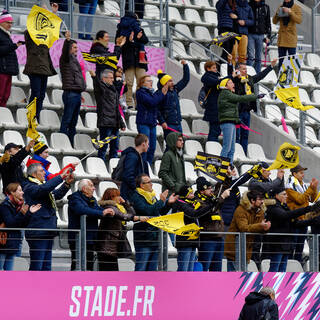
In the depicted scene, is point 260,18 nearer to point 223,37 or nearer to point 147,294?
point 223,37

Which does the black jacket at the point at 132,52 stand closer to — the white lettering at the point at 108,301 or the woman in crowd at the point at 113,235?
the woman in crowd at the point at 113,235

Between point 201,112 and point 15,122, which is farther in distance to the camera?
point 201,112

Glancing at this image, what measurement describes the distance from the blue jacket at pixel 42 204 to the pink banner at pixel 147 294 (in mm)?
473

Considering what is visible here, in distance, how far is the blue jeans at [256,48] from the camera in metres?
21.8

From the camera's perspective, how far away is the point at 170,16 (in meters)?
23.1

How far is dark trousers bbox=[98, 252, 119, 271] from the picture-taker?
14094mm

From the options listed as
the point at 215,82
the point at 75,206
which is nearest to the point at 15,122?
the point at 215,82

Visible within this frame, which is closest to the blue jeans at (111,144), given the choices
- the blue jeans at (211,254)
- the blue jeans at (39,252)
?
the blue jeans at (211,254)

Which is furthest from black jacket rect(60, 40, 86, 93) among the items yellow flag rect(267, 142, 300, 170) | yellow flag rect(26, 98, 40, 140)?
yellow flag rect(267, 142, 300, 170)

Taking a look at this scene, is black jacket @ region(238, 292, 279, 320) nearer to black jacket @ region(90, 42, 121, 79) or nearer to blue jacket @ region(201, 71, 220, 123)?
blue jacket @ region(201, 71, 220, 123)

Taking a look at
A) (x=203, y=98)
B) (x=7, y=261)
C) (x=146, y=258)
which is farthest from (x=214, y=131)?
(x=7, y=261)

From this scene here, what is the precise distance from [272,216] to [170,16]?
8.26m

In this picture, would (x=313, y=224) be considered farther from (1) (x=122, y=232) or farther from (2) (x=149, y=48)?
(2) (x=149, y=48)

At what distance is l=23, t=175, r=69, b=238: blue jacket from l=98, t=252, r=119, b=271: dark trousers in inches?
27.3
